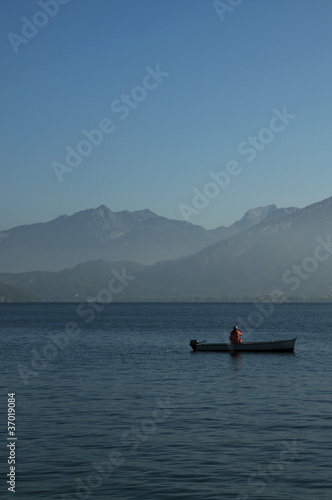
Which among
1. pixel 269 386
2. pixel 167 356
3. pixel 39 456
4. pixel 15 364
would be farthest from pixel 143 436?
pixel 167 356

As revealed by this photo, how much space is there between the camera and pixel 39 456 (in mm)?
30047

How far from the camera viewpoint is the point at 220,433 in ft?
112

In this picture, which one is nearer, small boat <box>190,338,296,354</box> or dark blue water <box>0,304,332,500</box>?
dark blue water <box>0,304,332,500</box>

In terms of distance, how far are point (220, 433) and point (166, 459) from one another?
524 centimetres

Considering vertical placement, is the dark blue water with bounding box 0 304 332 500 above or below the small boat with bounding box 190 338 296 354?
below

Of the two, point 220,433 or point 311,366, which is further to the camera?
point 311,366

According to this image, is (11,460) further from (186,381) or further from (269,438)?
(186,381)

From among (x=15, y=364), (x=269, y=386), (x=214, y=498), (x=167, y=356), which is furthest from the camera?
(x=167, y=356)

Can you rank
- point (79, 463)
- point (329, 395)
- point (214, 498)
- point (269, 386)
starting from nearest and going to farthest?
point (214, 498)
point (79, 463)
point (329, 395)
point (269, 386)

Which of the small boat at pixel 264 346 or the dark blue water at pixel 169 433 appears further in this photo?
the small boat at pixel 264 346

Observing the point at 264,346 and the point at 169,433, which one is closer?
the point at 169,433

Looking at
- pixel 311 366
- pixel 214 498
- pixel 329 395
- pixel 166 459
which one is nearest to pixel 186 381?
pixel 329 395

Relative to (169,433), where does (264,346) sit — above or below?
above

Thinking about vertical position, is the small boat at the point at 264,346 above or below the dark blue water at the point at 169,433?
above
